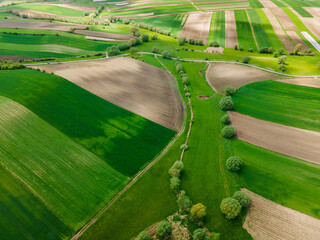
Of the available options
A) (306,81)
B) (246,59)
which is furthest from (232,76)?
(306,81)

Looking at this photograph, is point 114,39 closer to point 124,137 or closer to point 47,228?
point 124,137

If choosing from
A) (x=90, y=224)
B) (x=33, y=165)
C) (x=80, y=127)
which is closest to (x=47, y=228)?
(x=90, y=224)

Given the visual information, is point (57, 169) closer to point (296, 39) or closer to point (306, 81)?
point (306, 81)

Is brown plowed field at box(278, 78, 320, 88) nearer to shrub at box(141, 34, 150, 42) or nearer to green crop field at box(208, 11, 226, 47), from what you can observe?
green crop field at box(208, 11, 226, 47)

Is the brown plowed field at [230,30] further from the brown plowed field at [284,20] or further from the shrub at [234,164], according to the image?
the shrub at [234,164]

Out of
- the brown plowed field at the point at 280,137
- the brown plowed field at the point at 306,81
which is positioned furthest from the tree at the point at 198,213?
the brown plowed field at the point at 306,81

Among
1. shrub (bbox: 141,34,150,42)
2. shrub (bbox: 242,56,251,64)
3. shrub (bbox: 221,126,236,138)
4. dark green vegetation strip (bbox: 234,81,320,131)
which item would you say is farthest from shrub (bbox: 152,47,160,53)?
shrub (bbox: 221,126,236,138)
